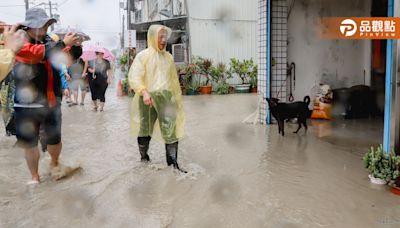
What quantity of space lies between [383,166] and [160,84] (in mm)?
2453

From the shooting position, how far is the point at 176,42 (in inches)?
750

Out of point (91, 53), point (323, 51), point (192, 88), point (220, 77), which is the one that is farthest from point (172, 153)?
point (220, 77)

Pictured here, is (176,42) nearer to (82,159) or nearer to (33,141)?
(82,159)

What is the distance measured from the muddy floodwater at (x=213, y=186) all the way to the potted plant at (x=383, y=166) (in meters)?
0.13

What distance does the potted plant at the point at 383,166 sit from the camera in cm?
402

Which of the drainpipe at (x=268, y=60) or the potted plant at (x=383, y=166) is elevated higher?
the drainpipe at (x=268, y=60)

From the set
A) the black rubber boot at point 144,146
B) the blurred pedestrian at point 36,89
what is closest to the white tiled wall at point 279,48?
the black rubber boot at point 144,146

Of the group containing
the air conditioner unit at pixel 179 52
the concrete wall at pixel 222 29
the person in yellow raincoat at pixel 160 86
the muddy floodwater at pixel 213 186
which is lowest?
the muddy floodwater at pixel 213 186

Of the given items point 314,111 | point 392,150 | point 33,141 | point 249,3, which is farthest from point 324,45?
point 249,3

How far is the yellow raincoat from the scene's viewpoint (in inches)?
185

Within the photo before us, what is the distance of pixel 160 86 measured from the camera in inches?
186

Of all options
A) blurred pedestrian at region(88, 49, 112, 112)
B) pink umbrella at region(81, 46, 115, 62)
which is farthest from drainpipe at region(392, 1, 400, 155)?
pink umbrella at region(81, 46, 115, 62)

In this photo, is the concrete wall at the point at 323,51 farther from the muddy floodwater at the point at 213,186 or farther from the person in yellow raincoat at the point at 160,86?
the person in yellow raincoat at the point at 160,86

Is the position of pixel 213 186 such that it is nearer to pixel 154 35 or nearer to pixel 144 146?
pixel 144 146
